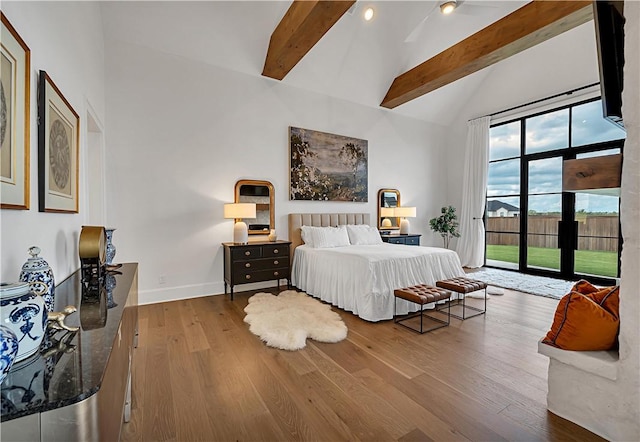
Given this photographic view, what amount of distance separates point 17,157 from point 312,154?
13.6 ft

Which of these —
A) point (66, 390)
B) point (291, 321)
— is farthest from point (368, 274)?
point (66, 390)

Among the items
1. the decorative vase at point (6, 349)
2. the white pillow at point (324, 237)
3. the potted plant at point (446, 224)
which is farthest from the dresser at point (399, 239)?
the decorative vase at point (6, 349)

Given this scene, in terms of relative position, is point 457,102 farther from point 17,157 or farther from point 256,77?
point 17,157

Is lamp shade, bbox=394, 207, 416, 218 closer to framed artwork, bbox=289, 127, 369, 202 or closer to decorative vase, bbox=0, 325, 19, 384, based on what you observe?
framed artwork, bbox=289, 127, 369, 202

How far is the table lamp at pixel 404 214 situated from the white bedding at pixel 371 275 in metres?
1.91

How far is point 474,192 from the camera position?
6.48 meters

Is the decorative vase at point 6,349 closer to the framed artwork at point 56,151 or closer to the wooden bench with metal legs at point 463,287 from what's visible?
the framed artwork at point 56,151

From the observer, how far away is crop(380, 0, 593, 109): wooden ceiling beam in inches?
127

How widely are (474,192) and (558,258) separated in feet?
6.42

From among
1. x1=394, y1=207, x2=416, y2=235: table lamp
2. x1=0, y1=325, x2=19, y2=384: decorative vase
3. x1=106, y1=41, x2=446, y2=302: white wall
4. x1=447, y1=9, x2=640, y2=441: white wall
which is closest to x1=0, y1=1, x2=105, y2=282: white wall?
x1=0, y1=325, x2=19, y2=384: decorative vase

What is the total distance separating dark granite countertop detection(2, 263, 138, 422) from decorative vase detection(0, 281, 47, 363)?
0.04 metres

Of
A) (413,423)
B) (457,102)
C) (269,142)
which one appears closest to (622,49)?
(413,423)

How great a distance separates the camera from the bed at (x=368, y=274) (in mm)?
3330

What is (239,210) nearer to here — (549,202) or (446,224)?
(446,224)
